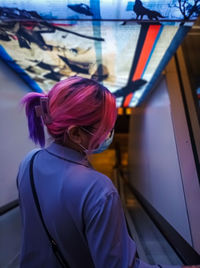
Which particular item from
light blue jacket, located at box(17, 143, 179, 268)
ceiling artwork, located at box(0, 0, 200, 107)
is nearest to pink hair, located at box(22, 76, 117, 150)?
light blue jacket, located at box(17, 143, 179, 268)

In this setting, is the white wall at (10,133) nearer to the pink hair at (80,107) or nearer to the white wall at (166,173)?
the pink hair at (80,107)

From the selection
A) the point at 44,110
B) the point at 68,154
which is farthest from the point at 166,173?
the point at 44,110

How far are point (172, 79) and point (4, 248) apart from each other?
2669 millimetres

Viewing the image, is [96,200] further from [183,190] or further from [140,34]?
[140,34]

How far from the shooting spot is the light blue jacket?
52 cm

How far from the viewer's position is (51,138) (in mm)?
728

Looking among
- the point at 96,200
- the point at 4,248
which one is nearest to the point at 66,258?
the point at 96,200

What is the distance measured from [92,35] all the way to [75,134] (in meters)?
1.28

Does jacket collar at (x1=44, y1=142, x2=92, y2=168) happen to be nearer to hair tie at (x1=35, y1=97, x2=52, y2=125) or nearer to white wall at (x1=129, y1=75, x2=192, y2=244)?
hair tie at (x1=35, y1=97, x2=52, y2=125)

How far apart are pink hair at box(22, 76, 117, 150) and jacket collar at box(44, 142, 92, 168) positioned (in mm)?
38

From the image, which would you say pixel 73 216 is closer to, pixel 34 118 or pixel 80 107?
pixel 80 107

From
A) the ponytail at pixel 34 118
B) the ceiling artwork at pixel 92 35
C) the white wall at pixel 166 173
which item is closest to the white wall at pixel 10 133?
the ceiling artwork at pixel 92 35

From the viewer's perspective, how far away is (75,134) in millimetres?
654

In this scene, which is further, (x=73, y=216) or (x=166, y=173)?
(x=166, y=173)
